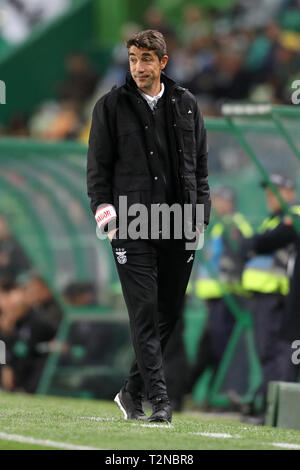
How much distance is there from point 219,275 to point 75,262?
1.52 meters

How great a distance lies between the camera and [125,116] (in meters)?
7.21

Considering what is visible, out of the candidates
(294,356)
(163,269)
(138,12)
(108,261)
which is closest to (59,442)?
(163,269)

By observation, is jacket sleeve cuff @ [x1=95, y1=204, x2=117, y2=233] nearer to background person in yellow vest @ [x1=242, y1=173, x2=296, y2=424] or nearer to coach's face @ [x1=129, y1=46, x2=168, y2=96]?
coach's face @ [x1=129, y1=46, x2=168, y2=96]

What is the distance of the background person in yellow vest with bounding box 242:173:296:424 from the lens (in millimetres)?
11062

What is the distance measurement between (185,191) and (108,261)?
6.05 meters

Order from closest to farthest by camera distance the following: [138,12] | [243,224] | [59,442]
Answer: [59,442], [243,224], [138,12]

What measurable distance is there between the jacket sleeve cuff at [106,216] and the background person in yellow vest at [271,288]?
4016mm

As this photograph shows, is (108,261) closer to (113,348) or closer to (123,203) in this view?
(113,348)

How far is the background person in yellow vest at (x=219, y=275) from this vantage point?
12219mm

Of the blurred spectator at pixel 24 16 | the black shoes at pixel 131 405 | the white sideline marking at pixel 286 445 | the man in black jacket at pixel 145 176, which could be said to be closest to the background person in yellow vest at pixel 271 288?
the black shoes at pixel 131 405

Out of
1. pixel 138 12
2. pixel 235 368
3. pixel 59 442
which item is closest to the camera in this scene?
pixel 59 442

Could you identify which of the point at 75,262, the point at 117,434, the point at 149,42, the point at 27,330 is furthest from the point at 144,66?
the point at 27,330

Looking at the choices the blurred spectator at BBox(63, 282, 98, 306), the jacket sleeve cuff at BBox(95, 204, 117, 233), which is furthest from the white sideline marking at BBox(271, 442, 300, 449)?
the blurred spectator at BBox(63, 282, 98, 306)

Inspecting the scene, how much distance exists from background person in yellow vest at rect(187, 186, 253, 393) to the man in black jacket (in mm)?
4828
